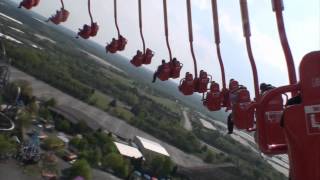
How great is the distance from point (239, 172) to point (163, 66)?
5001 cm

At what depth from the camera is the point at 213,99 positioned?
9578mm

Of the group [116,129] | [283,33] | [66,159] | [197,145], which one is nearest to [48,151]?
[66,159]

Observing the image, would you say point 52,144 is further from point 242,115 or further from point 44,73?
point 44,73

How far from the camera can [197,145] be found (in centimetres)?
7512

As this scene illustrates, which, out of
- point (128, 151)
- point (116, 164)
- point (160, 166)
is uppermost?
point (116, 164)

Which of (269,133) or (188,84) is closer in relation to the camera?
(269,133)

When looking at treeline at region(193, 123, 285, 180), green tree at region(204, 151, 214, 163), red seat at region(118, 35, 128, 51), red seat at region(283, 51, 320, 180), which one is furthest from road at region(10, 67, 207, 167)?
red seat at region(283, 51, 320, 180)

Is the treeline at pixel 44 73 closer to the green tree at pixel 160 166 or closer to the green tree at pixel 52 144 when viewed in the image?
→ the green tree at pixel 160 166

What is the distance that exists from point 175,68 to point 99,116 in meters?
56.9

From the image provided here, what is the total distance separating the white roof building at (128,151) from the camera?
46416 mm

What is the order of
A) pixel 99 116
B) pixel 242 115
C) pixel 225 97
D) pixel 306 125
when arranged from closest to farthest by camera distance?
pixel 306 125 < pixel 242 115 < pixel 225 97 < pixel 99 116

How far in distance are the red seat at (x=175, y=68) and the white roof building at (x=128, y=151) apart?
113 feet

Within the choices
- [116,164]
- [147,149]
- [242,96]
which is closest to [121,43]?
[242,96]

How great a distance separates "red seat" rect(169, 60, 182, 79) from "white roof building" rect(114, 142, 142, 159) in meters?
34.5
